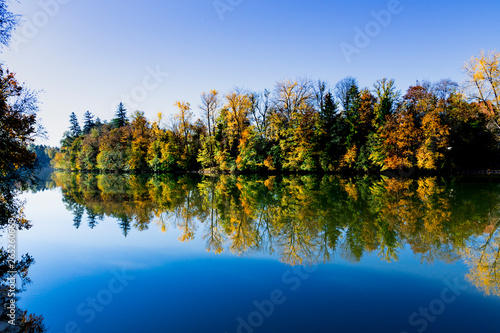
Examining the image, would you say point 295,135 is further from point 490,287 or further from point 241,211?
point 490,287

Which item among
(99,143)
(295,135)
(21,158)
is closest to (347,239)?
(21,158)

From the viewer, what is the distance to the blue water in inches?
162

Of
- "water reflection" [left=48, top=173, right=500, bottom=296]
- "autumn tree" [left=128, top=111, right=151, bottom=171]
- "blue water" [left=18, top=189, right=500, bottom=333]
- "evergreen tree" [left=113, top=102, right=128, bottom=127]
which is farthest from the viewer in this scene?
"evergreen tree" [left=113, top=102, right=128, bottom=127]

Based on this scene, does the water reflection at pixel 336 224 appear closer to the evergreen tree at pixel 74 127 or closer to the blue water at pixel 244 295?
the blue water at pixel 244 295

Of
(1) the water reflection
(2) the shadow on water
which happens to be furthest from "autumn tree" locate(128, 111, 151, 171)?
(2) the shadow on water

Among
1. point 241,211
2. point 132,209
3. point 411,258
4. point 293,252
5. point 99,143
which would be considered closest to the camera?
point 411,258

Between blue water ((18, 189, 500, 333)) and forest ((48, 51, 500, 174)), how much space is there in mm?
21787

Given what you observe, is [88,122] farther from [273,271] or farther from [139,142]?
[273,271]

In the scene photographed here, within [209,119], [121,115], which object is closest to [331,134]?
[209,119]

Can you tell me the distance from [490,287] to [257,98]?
39252 mm

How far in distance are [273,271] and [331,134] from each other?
32.5 m

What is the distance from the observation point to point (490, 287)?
5191 millimetres

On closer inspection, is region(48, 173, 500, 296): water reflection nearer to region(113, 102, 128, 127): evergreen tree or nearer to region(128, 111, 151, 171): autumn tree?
region(128, 111, 151, 171): autumn tree

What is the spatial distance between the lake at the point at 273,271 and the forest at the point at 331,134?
747 inches
